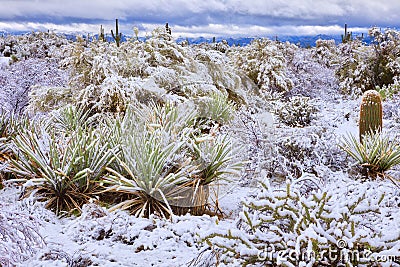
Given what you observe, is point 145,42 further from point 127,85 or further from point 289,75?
point 289,75

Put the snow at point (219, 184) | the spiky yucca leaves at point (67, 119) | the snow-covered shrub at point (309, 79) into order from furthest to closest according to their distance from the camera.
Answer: the snow-covered shrub at point (309, 79) → the spiky yucca leaves at point (67, 119) → the snow at point (219, 184)

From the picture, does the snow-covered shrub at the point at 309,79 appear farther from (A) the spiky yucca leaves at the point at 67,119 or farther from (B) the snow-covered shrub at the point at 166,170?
(B) the snow-covered shrub at the point at 166,170

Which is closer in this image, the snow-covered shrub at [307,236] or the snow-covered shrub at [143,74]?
the snow-covered shrub at [307,236]

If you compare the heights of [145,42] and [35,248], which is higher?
[145,42]

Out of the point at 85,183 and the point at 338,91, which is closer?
the point at 85,183

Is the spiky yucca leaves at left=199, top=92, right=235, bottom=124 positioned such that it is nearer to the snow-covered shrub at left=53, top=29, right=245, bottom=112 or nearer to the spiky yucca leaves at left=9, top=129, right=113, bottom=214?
the snow-covered shrub at left=53, top=29, right=245, bottom=112

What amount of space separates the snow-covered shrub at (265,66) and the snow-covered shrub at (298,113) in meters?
4.25

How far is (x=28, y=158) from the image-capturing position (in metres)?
3.79

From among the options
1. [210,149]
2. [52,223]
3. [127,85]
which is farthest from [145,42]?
[52,223]

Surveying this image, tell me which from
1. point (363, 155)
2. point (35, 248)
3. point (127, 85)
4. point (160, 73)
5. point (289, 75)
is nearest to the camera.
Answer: point (35, 248)

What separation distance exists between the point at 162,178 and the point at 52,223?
912 mm

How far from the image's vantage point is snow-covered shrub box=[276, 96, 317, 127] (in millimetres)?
6266

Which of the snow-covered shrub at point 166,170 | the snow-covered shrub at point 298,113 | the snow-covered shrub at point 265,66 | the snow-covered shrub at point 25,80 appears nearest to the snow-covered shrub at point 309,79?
the snow-covered shrub at point 265,66

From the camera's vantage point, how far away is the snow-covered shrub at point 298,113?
6266mm
